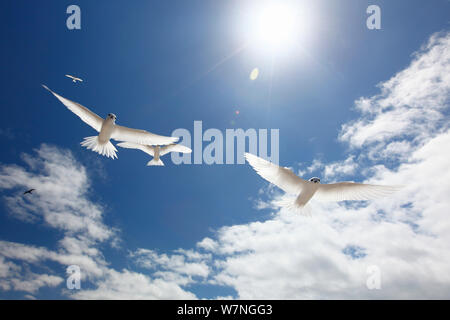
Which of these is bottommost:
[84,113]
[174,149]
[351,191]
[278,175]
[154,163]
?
[351,191]

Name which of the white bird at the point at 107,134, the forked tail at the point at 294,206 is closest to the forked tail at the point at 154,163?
the white bird at the point at 107,134

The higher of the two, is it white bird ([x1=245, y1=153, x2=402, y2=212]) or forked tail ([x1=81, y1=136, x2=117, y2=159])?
forked tail ([x1=81, y1=136, x2=117, y2=159])

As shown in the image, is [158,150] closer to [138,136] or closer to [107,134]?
[138,136]

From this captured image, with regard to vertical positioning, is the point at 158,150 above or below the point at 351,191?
above

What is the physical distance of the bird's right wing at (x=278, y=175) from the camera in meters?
18.9

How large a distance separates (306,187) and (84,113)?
17586 millimetres

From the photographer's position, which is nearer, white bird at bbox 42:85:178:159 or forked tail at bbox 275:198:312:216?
forked tail at bbox 275:198:312:216

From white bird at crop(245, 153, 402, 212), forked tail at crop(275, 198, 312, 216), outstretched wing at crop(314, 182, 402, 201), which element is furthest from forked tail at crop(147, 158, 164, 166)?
outstretched wing at crop(314, 182, 402, 201)

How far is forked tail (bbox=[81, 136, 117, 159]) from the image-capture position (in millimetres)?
21000

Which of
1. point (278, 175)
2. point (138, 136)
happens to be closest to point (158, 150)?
point (138, 136)

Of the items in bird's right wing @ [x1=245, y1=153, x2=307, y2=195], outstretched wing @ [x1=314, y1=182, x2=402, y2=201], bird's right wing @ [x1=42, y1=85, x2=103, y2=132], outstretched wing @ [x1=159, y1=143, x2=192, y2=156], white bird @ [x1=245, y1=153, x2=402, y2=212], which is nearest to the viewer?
outstretched wing @ [x1=314, y1=182, x2=402, y2=201]

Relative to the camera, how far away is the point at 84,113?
20469 millimetres

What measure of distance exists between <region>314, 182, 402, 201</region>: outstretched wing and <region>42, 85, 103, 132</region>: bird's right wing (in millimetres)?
17624

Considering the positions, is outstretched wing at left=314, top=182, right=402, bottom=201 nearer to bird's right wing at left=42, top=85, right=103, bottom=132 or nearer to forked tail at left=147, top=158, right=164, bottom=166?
forked tail at left=147, top=158, right=164, bottom=166
